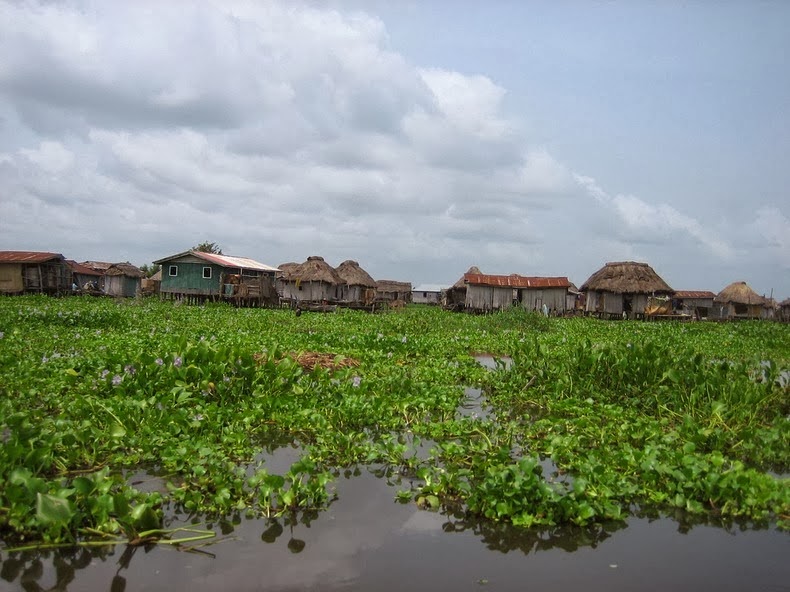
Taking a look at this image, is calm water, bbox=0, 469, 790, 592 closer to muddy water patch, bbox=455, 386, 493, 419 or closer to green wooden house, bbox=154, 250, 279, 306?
muddy water patch, bbox=455, 386, 493, 419

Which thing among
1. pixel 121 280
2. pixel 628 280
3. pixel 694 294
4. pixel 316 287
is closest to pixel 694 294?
A: pixel 694 294

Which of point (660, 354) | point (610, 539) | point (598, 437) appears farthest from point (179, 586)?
point (660, 354)

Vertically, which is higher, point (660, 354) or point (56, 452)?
point (660, 354)

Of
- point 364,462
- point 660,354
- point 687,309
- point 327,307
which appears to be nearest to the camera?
point 364,462

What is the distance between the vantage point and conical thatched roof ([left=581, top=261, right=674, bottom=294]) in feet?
122

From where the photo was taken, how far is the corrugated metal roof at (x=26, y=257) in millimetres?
36938

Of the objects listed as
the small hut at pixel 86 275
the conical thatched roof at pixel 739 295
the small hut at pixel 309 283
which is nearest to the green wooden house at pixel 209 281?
the small hut at pixel 309 283

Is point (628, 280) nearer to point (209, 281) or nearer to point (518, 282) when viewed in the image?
point (518, 282)

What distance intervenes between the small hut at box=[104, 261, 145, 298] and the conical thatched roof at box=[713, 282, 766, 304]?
49500 mm

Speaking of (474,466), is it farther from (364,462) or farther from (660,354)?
(660,354)

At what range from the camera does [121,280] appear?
50.9 metres

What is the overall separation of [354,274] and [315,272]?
318 inches

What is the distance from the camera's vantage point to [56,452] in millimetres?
4922

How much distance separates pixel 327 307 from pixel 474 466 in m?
30.9
